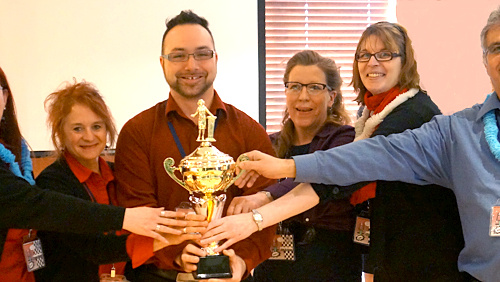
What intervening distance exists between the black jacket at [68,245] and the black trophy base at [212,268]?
35 cm

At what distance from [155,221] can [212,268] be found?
28 centimetres

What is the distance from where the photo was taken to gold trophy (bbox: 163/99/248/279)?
200cm

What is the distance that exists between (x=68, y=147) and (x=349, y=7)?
3491mm

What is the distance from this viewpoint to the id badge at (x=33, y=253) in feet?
7.32

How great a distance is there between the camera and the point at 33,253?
226cm

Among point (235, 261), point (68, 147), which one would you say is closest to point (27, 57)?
point (68, 147)

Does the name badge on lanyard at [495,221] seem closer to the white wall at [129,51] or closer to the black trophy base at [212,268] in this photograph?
the black trophy base at [212,268]

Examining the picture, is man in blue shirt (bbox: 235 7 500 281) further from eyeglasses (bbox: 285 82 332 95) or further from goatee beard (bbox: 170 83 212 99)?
eyeglasses (bbox: 285 82 332 95)

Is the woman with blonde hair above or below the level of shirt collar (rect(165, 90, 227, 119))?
below

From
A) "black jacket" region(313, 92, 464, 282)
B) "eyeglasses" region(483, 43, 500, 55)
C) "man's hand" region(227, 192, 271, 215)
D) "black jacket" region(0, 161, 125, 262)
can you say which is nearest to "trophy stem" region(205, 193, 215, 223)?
"man's hand" region(227, 192, 271, 215)

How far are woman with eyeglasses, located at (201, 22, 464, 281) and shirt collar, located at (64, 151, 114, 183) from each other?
2.07 ft

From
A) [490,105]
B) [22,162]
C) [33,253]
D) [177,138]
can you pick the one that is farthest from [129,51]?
[490,105]

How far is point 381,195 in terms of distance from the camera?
90.8 inches

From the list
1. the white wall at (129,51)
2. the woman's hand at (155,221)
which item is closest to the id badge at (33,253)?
the woman's hand at (155,221)
